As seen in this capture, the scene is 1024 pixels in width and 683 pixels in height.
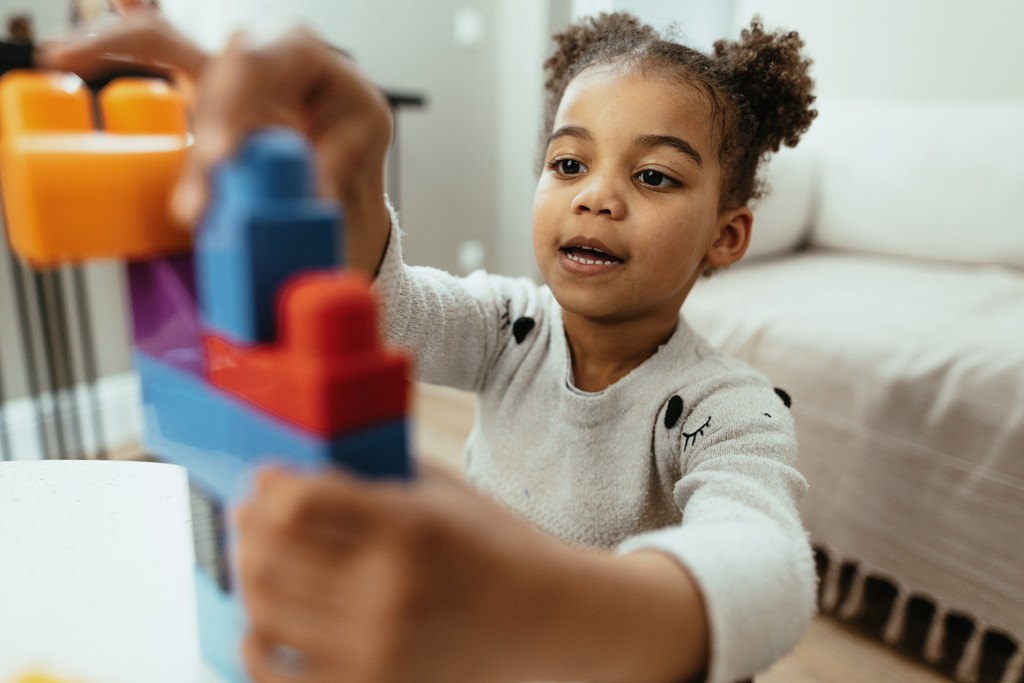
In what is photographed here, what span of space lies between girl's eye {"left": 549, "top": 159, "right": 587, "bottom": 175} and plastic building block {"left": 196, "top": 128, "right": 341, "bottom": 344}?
455 mm

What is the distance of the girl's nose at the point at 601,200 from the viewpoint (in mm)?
620

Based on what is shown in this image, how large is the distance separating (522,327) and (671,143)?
8.9 inches

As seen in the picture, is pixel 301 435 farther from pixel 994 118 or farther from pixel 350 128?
pixel 994 118

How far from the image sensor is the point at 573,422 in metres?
0.67

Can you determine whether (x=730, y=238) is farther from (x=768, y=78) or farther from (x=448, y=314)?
(x=448, y=314)

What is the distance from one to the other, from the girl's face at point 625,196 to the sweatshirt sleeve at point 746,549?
189 mm

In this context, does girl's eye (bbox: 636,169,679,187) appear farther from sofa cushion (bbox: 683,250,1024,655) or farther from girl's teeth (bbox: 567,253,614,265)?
sofa cushion (bbox: 683,250,1024,655)

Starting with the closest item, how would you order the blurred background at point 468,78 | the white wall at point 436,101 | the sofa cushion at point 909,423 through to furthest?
the sofa cushion at point 909,423, the blurred background at point 468,78, the white wall at point 436,101

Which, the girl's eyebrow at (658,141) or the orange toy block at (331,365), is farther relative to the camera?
the girl's eyebrow at (658,141)

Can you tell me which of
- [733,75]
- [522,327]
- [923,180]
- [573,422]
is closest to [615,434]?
[573,422]

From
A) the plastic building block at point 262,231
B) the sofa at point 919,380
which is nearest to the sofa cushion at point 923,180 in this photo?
the sofa at point 919,380

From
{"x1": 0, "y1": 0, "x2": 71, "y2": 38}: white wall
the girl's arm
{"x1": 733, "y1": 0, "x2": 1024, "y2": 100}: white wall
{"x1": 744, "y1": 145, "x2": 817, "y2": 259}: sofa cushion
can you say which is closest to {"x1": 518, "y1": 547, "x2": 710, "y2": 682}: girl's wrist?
the girl's arm

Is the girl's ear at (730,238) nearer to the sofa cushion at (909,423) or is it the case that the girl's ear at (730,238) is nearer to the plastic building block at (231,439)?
the sofa cushion at (909,423)

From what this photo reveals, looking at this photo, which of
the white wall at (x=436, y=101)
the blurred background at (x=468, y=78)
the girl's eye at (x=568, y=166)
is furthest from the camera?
the white wall at (x=436, y=101)
